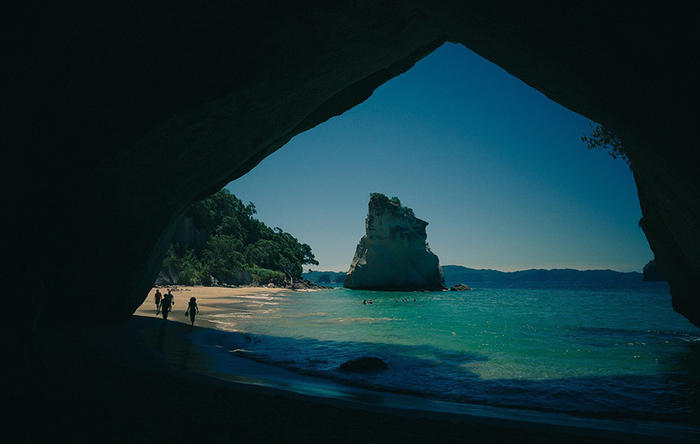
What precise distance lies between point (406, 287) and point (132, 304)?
56.7m

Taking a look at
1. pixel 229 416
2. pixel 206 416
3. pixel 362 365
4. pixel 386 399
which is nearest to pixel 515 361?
pixel 362 365

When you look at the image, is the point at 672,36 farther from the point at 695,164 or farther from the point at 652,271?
the point at 652,271

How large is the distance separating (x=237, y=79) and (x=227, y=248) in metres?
54.7

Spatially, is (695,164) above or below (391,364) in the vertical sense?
above

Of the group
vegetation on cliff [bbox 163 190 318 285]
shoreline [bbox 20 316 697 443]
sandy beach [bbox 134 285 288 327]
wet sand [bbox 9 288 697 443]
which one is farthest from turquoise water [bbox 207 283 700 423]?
vegetation on cliff [bbox 163 190 318 285]

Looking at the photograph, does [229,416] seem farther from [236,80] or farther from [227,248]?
[227,248]

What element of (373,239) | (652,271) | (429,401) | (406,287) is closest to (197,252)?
(373,239)

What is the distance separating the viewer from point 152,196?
10086mm

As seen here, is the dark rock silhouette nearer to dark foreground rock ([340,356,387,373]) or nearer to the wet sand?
dark foreground rock ([340,356,387,373])

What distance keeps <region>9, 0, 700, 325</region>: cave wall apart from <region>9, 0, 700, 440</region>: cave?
2cm

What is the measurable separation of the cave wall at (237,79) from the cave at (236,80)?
2 cm

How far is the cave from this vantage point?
11.9 ft

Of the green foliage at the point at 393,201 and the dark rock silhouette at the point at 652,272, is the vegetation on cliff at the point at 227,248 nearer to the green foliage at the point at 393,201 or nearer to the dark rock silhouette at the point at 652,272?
the green foliage at the point at 393,201

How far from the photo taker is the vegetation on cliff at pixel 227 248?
5231 cm
